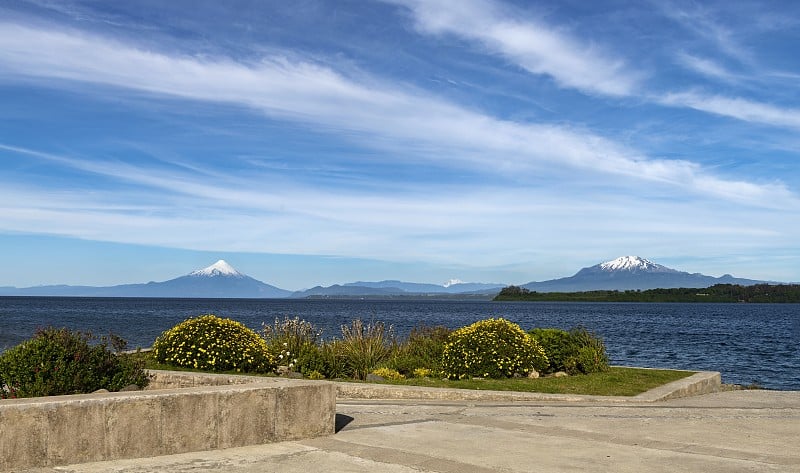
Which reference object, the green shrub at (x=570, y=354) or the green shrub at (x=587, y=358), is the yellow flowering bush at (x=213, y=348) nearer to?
the green shrub at (x=570, y=354)

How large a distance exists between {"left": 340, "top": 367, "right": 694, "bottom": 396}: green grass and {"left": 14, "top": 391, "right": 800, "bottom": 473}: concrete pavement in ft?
5.26

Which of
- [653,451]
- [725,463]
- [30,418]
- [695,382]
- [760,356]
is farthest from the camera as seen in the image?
[760,356]

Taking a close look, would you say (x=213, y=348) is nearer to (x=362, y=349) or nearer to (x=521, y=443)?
(x=362, y=349)

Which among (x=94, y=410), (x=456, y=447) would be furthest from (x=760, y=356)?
(x=94, y=410)

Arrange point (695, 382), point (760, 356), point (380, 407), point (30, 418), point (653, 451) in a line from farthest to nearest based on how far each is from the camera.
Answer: point (760, 356) → point (695, 382) → point (380, 407) → point (653, 451) → point (30, 418)

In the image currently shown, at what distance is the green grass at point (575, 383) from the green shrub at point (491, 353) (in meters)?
0.52

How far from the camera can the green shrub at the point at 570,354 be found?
1678cm

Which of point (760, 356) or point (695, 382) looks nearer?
point (695, 382)

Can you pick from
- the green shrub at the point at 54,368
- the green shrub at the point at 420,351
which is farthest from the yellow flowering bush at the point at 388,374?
the green shrub at the point at 54,368

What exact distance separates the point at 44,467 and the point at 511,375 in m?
10.5

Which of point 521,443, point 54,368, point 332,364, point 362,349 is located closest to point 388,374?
point 332,364

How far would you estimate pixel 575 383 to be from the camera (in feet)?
48.1

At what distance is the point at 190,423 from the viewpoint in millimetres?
7527

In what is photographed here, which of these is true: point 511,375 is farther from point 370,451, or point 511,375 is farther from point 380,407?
point 370,451
